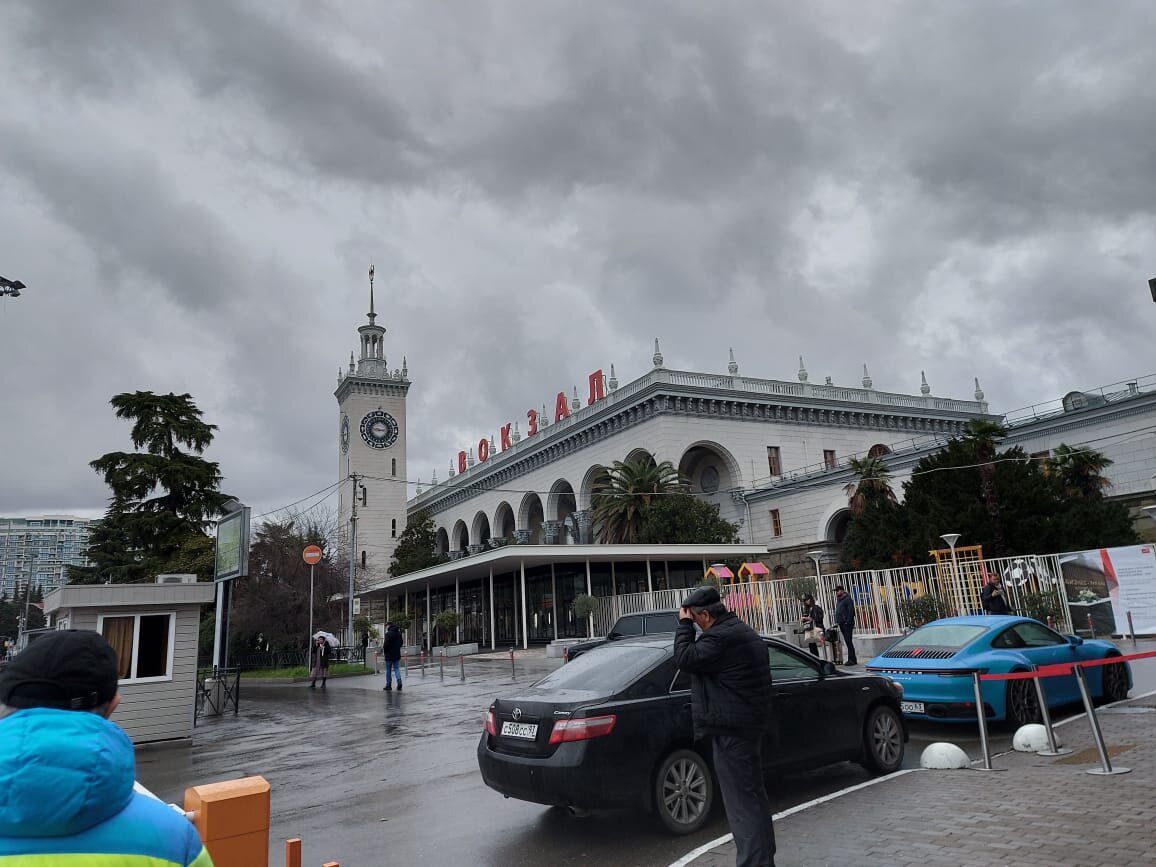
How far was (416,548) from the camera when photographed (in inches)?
2628

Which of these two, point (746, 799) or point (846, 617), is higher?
point (846, 617)

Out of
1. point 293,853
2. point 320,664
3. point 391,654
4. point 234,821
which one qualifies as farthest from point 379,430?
point 234,821

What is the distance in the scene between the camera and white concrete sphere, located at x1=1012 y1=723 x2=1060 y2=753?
8.26 m

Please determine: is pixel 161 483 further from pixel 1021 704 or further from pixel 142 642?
pixel 1021 704

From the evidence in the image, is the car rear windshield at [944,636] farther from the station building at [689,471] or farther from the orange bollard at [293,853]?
the station building at [689,471]

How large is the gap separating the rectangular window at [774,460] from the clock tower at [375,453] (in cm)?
3437

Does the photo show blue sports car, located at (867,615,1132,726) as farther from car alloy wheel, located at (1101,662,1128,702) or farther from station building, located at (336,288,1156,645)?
station building, located at (336,288,1156,645)

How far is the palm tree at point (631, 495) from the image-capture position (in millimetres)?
41781

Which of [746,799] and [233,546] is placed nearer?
[746,799]

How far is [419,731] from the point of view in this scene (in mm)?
13539

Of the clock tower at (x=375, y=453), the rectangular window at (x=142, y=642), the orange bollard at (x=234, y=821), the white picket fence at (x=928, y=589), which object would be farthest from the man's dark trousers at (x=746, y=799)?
the clock tower at (x=375, y=453)

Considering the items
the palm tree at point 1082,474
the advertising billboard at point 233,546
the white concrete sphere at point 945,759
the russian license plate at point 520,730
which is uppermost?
the palm tree at point 1082,474

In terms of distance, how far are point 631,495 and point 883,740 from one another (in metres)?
33.8

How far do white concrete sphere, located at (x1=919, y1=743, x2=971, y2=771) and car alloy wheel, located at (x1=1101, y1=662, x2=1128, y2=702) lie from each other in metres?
4.98
